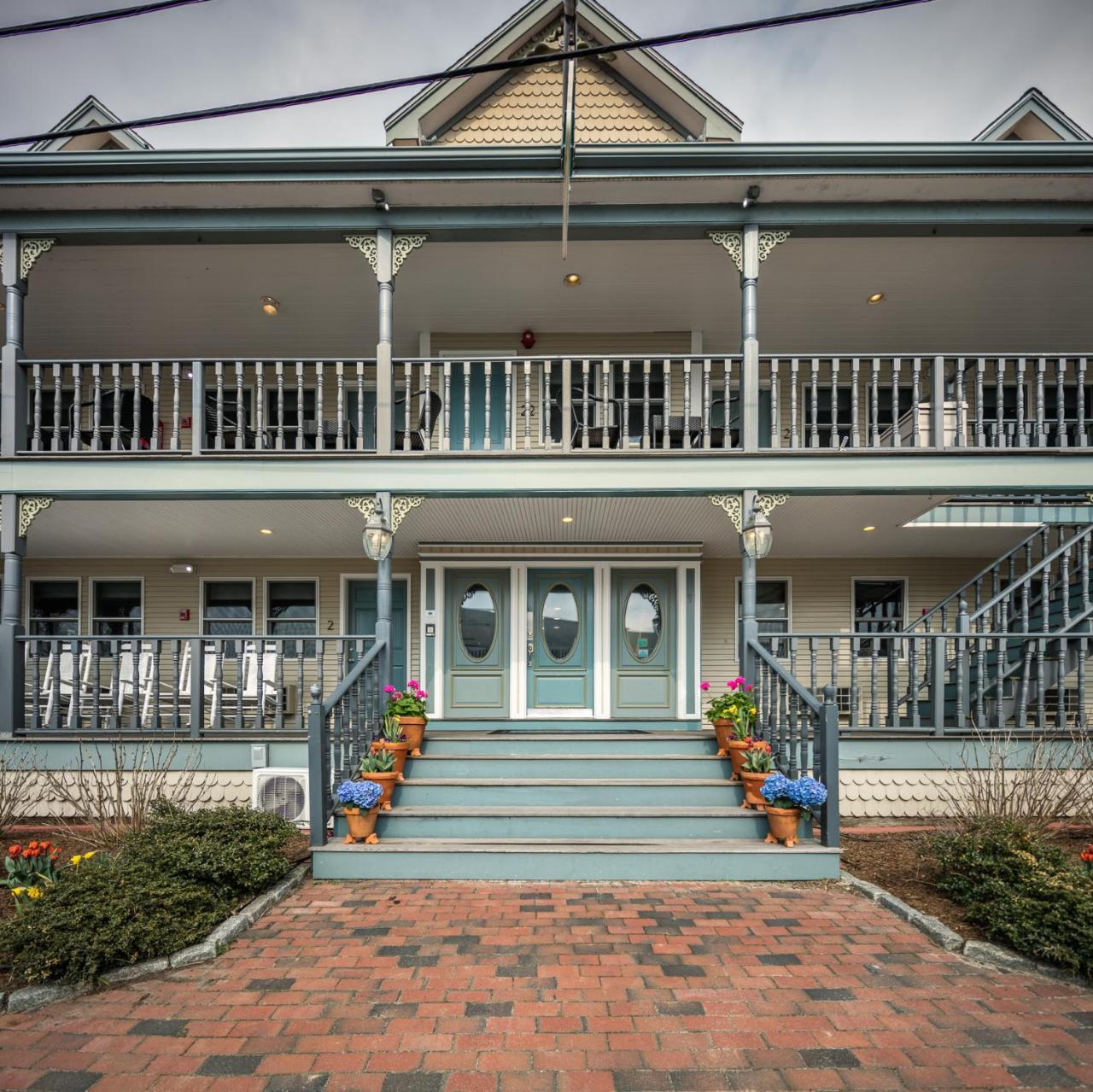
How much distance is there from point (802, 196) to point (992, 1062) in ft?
22.7

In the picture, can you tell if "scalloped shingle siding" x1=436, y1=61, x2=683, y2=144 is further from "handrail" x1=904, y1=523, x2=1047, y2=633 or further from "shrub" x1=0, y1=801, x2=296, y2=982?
"shrub" x1=0, y1=801, x2=296, y2=982

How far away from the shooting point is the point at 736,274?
25.1 feet

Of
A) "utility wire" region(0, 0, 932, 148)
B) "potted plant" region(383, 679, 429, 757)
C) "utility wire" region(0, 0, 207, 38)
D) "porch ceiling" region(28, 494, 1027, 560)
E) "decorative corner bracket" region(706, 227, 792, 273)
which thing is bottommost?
"potted plant" region(383, 679, 429, 757)

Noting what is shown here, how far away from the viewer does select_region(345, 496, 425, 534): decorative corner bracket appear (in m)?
6.55

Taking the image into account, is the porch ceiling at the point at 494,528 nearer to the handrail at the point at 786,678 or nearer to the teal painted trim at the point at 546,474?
the teal painted trim at the point at 546,474

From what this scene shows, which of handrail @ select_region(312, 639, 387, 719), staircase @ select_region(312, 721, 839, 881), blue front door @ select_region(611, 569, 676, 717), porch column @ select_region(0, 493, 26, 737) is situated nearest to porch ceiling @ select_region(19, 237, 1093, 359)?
porch column @ select_region(0, 493, 26, 737)

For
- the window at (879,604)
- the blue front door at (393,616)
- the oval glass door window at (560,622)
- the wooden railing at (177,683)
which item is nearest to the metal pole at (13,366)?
the wooden railing at (177,683)

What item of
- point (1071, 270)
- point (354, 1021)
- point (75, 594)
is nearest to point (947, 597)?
point (1071, 270)

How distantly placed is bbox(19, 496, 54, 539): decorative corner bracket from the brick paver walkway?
508 cm

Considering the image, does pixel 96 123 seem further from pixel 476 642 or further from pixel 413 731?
pixel 413 731

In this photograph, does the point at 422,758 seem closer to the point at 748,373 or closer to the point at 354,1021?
the point at 354,1021

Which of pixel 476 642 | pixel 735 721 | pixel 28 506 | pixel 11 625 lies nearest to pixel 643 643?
pixel 476 642

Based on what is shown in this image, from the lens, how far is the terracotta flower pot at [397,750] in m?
5.62

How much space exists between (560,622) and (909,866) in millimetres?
4647
